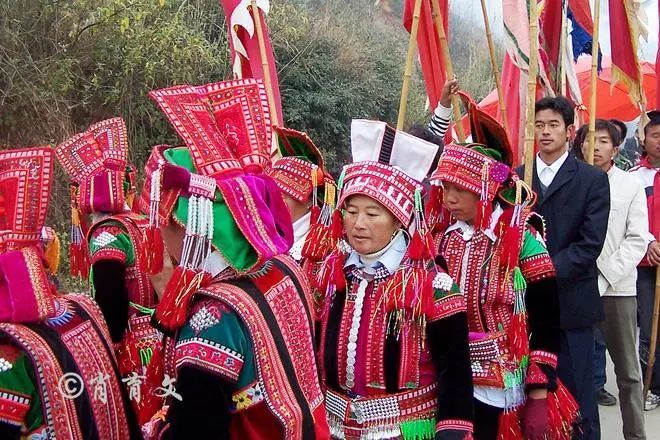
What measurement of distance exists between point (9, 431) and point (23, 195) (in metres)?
0.51

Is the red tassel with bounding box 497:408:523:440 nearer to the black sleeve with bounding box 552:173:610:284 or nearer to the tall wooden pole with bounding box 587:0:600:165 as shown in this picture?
the black sleeve with bounding box 552:173:610:284

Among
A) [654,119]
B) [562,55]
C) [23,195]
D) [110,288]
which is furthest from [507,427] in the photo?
[562,55]

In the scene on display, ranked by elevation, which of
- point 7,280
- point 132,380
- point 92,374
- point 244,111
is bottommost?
point 132,380

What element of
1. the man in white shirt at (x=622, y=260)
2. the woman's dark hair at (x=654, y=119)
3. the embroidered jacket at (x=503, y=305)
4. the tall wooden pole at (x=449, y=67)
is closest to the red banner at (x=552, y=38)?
the woman's dark hair at (x=654, y=119)

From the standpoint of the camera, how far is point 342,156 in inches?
482

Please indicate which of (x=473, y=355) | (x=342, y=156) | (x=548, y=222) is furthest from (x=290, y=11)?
(x=473, y=355)

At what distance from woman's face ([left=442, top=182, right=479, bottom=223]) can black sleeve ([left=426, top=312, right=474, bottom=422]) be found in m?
0.65

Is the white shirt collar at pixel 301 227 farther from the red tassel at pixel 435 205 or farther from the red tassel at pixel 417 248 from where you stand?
the red tassel at pixel 417 248

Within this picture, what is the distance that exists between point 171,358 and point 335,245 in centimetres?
95

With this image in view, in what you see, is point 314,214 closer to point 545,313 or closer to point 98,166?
point 98,166

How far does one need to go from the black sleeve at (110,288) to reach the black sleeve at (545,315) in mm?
1552

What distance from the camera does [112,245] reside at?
293cm

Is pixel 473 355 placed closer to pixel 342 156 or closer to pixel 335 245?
pixel 335 245

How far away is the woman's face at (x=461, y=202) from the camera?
9.47 ft
